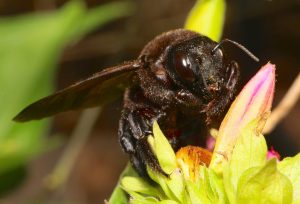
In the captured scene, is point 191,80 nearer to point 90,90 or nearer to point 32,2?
point 90,90

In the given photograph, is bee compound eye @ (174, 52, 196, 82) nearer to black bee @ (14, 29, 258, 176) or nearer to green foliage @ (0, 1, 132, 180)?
black bee @ (14, 29, 258, 176)

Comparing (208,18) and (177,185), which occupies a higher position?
(208,18)

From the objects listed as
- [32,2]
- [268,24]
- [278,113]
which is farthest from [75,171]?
[278,113]

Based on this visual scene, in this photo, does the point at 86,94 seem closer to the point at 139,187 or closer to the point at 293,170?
the point at 139,187

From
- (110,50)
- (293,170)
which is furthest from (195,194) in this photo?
(110,50)

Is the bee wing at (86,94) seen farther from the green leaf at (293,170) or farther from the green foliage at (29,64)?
the green foliage at (29,64)

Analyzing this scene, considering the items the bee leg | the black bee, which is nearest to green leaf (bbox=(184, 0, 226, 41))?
the black bee
